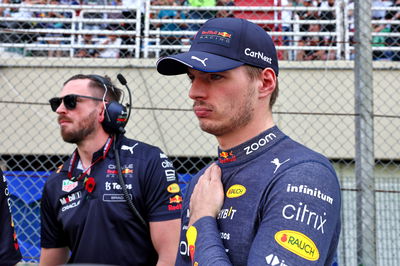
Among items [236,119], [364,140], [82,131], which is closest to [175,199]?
[82,131]

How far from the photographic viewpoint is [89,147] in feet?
9.76

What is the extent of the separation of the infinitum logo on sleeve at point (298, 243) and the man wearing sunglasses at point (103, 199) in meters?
1.47

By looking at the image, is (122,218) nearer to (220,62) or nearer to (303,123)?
(220,62)

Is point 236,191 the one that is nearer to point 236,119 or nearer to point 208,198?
point 208,198

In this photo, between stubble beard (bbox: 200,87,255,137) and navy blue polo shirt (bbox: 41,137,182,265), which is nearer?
stubble beard (bbox: 200,87,255,137)

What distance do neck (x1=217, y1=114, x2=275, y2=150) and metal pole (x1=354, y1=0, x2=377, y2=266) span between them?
2.01 metres

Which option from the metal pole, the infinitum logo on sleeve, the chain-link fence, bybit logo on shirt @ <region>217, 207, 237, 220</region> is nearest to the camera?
the infinitum logo on sleeve

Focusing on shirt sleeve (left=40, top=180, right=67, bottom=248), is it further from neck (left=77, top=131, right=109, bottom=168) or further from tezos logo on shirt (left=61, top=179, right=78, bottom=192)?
neck (left=77, top=131, right=109, bottom=168)

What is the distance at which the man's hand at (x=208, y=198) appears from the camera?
1442 millimetres

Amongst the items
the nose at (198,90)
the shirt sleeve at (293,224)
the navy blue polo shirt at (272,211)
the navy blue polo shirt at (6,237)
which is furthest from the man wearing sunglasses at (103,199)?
the shirt sleeve at (293,224)

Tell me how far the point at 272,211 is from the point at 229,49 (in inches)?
21.9

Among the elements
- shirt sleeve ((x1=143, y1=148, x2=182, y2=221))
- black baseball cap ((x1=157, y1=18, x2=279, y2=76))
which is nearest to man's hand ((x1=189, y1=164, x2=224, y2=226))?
black baseball cap ((x1=157, y1=18, x2=279, y2=76))

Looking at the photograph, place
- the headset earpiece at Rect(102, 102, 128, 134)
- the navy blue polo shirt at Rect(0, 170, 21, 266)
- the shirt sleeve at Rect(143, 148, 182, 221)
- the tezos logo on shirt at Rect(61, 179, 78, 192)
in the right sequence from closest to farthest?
the navy blue polo shirt at Rect(0, 170, 21, 266), the shirt sleeve at Rect(143, 148, 182, 221), the tezos logo on shirt at Rect(61, 179, 78, 192), the headset earpiece at Rect(102, 102, 128, 134)

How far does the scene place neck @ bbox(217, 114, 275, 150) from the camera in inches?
61.6
